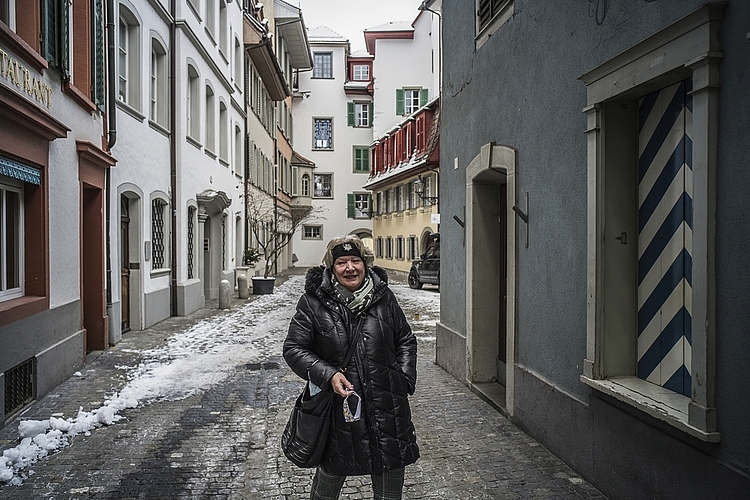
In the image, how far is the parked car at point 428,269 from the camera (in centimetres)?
2388

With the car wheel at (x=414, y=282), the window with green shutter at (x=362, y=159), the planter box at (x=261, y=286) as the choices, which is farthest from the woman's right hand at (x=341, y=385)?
the window with green shutter at (x=362, y=159)

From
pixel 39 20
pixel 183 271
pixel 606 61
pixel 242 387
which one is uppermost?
pixel 39 20

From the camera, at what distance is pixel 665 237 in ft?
Answer: 13.7

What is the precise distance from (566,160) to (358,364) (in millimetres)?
2687

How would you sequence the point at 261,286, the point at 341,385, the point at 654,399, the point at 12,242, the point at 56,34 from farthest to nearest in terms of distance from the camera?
the point at 261,286 → the point at 56,34 → the point at 12,242 → the point at 654,399 → the point at 341,385

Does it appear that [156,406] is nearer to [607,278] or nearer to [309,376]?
[309,376]

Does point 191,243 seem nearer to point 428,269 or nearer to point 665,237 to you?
point 428,269

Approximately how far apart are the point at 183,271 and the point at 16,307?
9.34 meters

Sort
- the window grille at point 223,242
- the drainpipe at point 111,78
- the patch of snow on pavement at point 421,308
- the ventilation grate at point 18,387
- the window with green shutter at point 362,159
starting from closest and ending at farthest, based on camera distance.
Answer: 1. the ventilation grate at point 18,387
2. the drainpipe at point 111,78
3. the patch of snow on pavement at point 421,308
4. the window grille at point 223,242
5. the window with green shutter at point 362,159

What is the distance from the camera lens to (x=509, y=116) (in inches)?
257

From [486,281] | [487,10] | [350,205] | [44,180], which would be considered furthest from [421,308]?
[350,205]

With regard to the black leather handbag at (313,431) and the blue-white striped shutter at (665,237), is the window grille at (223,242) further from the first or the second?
the black leather handbag at (313,431)

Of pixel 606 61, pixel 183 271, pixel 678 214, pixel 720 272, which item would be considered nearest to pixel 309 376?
pixel 720 272

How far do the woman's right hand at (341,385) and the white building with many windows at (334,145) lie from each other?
144 ft
